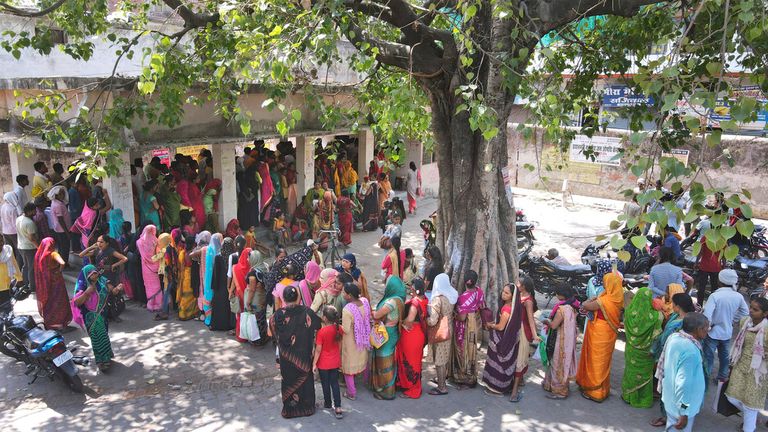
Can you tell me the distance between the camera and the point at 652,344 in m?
5.75

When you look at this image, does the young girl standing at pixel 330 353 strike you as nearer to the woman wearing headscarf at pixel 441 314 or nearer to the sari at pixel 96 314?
the woman wearing headscarf at pixel 441 314

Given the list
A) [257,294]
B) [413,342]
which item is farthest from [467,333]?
[257,294]

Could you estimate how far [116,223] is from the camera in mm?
8359

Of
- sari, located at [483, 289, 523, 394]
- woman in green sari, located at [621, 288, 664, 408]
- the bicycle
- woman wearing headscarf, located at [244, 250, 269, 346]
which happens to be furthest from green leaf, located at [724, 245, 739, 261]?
the bicycle

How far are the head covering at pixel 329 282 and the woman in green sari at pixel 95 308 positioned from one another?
2.33 m

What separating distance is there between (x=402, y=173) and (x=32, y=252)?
9.12 m

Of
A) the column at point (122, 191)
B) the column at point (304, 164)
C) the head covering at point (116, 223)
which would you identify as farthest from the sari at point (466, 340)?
the column at point (304, 164)

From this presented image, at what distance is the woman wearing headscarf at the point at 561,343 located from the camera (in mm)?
5844

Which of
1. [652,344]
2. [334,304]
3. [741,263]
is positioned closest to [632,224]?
[652,344]

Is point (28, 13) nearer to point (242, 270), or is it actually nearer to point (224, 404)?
point (242, 270)

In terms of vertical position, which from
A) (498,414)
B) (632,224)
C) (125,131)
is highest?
(125,131)

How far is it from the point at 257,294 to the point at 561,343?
11.0 feet

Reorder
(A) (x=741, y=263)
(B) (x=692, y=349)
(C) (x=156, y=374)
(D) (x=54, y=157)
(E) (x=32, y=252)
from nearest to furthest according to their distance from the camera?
(B) (x=692, y=349), (C) (x=156, y=374), (E) (x=32, y=252), (A) (x=741, y=263), (D) (x=54, y=157)

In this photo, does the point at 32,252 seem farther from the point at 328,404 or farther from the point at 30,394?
the point at 328,404
